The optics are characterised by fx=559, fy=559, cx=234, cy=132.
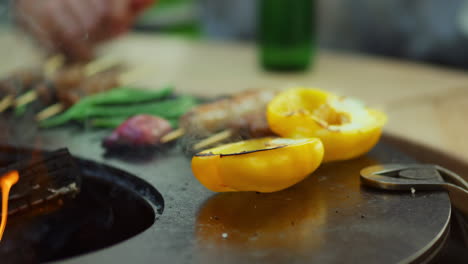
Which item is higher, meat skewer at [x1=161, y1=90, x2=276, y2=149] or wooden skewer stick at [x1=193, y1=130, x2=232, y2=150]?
meat skewer at [x1=161, y1=90, x2=276, y2=149]

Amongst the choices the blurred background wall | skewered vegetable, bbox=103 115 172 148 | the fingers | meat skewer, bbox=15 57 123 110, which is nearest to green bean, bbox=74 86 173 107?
meat skewer, bbox=15 57 123 110

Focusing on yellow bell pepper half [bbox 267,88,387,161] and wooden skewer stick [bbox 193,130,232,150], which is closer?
yellow bell pepper half [bbox 267,88,387,161]

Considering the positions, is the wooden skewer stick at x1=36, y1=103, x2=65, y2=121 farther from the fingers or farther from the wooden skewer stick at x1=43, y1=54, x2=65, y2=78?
the fingers

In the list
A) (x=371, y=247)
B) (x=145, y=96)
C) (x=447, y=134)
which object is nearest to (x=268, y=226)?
(x=371, y=247)

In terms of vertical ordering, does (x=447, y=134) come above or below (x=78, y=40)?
below

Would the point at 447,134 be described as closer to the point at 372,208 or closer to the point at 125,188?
the point at 372,208

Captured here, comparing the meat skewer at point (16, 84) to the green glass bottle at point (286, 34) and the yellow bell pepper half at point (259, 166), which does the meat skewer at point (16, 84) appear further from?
the green glass bottle at point (286, 34)

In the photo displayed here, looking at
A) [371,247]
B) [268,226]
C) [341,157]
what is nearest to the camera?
[371,247]
